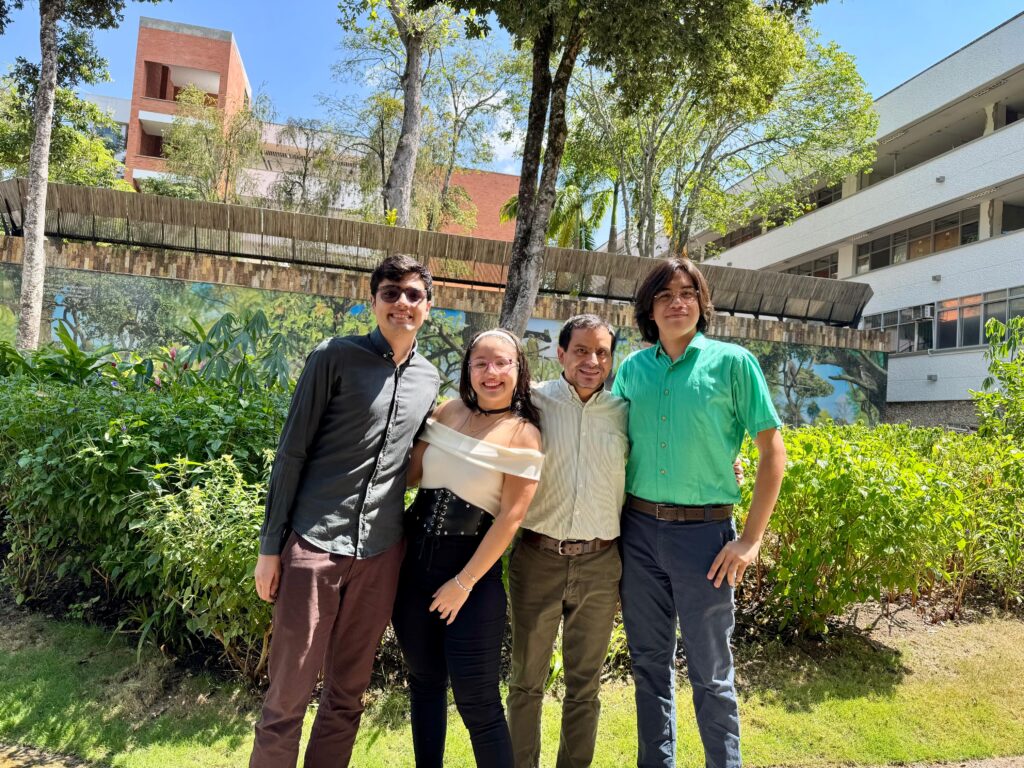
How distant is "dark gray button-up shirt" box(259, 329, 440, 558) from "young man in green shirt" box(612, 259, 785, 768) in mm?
881

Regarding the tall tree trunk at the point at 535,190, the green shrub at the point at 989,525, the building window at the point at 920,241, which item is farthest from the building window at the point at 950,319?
the tall tree trunk at the point at 535,190

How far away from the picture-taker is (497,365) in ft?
7.50

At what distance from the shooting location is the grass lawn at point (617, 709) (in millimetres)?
2893

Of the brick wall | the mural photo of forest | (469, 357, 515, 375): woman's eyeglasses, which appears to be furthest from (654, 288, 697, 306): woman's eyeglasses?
the brick wall

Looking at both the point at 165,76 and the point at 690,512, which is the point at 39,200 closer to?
the point at 690,512

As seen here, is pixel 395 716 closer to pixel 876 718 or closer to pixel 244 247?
pixel 876 718

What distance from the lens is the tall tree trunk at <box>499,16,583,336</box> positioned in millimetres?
6375

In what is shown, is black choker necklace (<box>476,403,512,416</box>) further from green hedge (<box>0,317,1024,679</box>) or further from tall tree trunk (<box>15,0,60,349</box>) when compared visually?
tall tree trunk (<box>15,0,60,349</box>)

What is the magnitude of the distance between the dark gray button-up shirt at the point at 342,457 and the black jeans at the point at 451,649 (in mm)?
175

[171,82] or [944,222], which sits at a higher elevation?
[171,82]

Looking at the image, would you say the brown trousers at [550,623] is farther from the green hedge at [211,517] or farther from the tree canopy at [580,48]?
the tree canopy at [580,48]

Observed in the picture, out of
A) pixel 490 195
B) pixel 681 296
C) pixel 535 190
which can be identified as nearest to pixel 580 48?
pixel 535 190

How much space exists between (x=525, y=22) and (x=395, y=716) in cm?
528

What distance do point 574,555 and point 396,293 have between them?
1.10 metres
